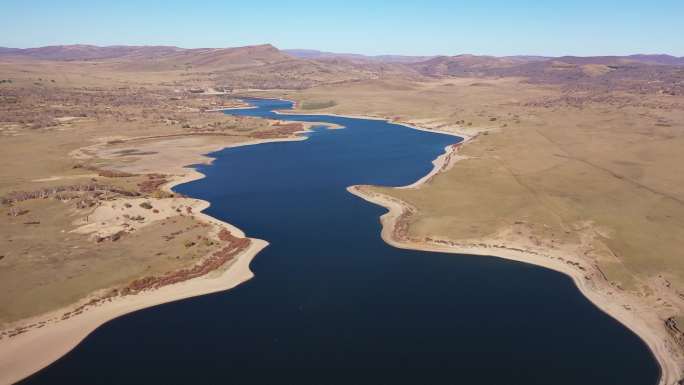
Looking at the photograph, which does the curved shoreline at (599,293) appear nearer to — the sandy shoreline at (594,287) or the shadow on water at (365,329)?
the sandy shoreline at (594,287)

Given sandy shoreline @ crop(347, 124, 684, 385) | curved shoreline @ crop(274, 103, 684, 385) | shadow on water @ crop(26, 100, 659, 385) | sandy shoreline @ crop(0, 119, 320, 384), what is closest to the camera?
shadow on water @ crop(26, 100, 659, 385)

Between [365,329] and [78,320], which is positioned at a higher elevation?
[78,320]

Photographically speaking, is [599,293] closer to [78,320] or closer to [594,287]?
[594,287]

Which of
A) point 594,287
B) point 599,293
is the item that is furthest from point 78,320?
point 594,287

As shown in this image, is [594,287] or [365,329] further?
[594,287]

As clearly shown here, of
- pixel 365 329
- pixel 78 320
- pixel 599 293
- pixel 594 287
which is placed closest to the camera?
pixel 365 329

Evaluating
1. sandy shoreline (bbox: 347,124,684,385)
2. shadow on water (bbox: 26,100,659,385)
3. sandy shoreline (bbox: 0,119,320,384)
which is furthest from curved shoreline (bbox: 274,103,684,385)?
sandy shoreline (bbox: 0,119,320,384)

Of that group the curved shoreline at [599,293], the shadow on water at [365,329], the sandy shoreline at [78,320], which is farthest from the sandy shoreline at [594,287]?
the sandy shoreline at [78,320]

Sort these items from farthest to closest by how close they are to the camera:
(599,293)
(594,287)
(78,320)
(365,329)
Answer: (594,287) < (599,293) < (78,320) < (365,329)

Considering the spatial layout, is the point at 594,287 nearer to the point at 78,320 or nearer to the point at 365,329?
the point at 365,329

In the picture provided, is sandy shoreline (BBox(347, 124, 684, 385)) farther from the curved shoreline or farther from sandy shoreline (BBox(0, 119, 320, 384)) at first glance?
sandy shoreline (BBox(0, 119, 320, 384))
